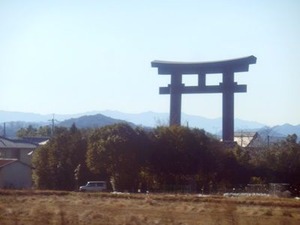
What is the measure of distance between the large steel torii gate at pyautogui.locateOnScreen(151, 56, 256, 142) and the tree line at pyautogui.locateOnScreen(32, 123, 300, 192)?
5091mm

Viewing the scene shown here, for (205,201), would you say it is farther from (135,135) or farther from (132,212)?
(135,135)

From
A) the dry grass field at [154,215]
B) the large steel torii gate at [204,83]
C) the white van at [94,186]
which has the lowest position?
the white van at [94,186]

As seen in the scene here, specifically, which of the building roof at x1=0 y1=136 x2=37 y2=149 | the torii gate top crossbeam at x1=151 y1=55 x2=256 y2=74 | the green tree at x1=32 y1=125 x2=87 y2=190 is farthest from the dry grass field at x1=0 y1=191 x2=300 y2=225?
the building roof at x1=0 y1=136 x2=37 y2=149

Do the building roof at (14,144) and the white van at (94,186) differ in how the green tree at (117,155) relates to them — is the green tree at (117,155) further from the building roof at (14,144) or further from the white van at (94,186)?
the building roof at (14,144)

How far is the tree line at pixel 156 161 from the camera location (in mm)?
45062

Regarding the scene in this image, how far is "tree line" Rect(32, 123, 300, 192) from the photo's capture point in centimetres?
4506

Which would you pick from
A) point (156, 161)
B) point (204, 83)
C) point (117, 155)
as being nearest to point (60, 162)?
point (117, 155)

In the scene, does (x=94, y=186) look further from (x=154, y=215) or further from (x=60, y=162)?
(x=154, y=215)

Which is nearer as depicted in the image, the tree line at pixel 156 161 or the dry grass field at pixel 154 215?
the dry grass field at pixel 154 215

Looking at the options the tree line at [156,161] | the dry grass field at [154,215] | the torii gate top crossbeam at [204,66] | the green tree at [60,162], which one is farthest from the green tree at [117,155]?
the dry grass field at [154,215]

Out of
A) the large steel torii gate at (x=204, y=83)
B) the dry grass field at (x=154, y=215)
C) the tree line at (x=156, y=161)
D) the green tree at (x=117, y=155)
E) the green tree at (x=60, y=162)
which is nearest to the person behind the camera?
the dry grass field at (x=154, y=215)

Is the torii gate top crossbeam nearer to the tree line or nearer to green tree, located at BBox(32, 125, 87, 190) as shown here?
the tree line

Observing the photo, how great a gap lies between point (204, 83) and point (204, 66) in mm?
1722

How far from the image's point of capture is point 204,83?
53.8 metres
